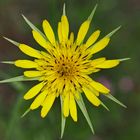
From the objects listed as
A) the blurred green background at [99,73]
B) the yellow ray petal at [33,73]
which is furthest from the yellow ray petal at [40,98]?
the blurred green background at [99,73]

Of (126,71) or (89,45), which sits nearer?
(89,45)

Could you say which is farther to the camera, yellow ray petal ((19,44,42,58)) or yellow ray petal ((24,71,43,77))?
yellow ray petal ((19,44,42,58))

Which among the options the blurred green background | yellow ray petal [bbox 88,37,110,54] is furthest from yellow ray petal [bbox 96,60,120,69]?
the blurred green background

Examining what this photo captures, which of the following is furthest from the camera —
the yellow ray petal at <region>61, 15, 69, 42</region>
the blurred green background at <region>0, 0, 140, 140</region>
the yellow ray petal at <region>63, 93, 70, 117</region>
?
the blurred green background at <region>0, 0, 140, 140</region>

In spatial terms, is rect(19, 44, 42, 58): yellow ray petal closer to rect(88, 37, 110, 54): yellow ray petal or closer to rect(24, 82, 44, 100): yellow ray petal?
rect(24, 82, 44, 100): yellow ray petal

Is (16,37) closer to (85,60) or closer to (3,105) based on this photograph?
(3,105)

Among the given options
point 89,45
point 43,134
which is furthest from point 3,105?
point 89,45
